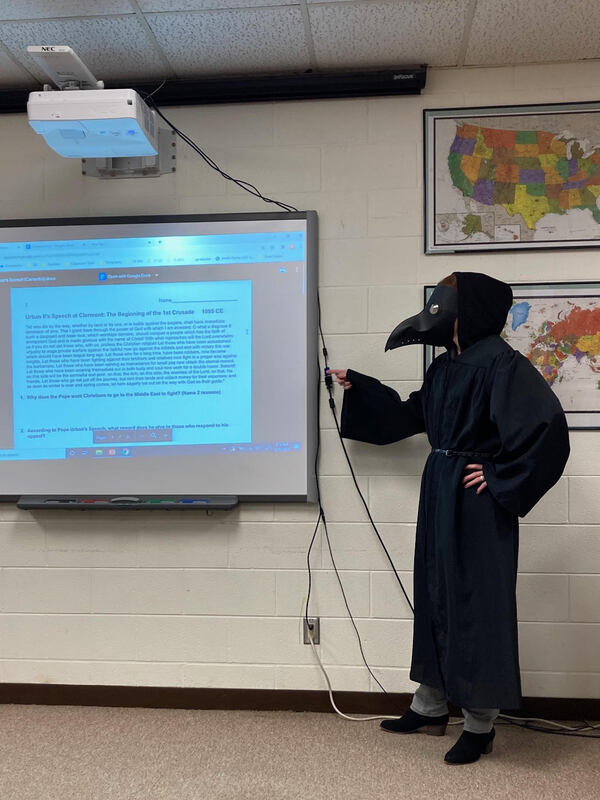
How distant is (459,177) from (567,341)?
754mm

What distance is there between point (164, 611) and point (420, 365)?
1416 mm

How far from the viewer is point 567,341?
2.25 meters

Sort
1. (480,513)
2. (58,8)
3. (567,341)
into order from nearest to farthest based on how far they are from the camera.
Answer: (480,513) < (58,8) < (567,341)

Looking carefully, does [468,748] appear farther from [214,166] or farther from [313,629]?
[214,166]

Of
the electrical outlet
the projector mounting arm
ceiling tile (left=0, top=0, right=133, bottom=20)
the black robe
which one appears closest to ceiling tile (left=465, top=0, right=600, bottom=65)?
the black robe

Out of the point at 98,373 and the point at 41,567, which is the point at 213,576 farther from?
the point at 98,373

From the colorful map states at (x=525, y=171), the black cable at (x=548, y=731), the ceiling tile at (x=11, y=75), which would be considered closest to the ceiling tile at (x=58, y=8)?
the ceiling tile at (x=11, y=75)

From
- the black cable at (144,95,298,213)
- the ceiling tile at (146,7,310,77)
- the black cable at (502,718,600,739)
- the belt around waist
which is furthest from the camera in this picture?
the black cable at (144,95,298,213)

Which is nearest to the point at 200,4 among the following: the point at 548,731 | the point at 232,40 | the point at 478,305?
the point at 232,40

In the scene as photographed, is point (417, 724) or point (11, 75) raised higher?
point (11, 75)

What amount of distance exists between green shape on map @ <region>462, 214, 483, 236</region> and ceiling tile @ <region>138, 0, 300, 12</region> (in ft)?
3.15

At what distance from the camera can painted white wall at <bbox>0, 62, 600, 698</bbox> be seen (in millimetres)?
2271

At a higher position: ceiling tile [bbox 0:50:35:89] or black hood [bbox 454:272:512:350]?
ceiling tile [bbox 0:50:35:89]

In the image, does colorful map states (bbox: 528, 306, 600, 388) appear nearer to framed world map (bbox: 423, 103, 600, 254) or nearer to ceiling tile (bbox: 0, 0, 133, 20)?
framed world map (bbox: 423, 103, 600, 254)
